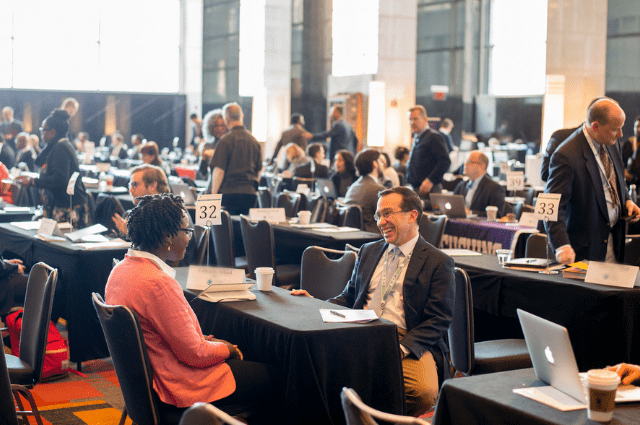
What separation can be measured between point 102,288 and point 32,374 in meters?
1.56

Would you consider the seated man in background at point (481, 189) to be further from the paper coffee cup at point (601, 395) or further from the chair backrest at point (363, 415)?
the chair backrest at point (363, 415)

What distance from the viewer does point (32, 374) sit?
3.28m

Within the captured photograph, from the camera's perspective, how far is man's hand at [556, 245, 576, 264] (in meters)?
4.23

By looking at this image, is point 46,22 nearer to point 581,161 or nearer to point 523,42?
point 523,42

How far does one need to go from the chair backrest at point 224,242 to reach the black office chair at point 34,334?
101 inches

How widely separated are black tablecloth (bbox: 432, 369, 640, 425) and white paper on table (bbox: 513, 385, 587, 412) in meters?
0.02

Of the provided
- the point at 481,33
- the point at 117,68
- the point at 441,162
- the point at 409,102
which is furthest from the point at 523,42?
the point at 117,68

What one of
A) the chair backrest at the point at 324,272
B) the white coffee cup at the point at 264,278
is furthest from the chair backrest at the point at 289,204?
the white coffee cup at the point at 264,278

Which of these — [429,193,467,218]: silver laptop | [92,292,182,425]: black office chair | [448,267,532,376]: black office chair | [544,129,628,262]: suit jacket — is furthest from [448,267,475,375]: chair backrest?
[429,193,467,218]: silver laptop

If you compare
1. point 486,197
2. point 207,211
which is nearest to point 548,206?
point 207,211

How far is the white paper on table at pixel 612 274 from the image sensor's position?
3664 mm

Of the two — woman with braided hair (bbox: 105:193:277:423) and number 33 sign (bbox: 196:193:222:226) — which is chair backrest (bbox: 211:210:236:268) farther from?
woman with braided hair (bbox: 105:193:277:423)

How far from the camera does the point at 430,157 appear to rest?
7984mm

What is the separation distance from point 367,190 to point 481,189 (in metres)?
1.10
